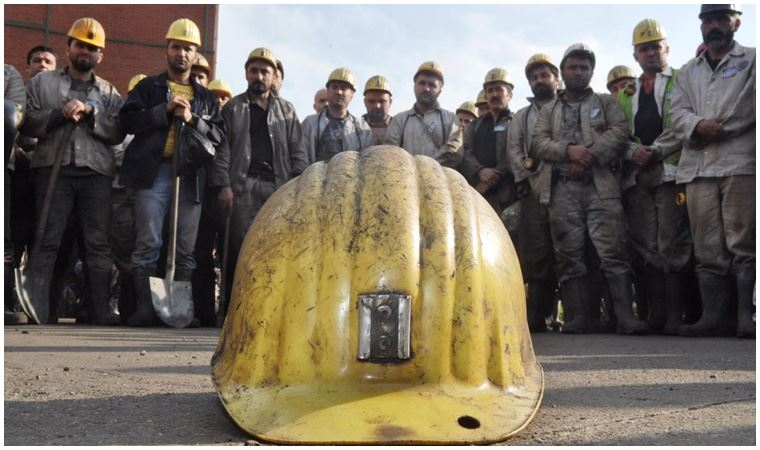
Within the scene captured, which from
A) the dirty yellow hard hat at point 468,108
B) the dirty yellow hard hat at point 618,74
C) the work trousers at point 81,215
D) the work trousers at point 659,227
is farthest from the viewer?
the dirty yellow hard hat at point 468,108

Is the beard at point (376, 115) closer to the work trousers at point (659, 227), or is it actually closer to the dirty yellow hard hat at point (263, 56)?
the dirty yellow hard hat at point (263, 56)

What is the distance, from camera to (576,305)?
6242 mm

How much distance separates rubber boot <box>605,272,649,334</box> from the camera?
19.2 feet

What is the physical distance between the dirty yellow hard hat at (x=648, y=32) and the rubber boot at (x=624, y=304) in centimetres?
211

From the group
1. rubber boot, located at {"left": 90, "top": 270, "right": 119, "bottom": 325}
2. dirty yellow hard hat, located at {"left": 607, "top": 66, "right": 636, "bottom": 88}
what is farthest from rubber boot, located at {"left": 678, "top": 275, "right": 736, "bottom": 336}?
rubber boot, located at {"left": 90, "top": 270, "right": 119, "bottom": 325}

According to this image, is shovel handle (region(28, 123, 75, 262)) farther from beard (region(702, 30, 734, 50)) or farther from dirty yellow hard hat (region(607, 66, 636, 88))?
dirty yellow hard hat (region(607, 66, 636, 88))

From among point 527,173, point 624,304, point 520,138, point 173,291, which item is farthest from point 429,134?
point 173,291

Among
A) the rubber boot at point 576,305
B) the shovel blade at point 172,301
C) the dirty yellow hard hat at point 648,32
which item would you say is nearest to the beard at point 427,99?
the dirty yellow hard hat at point 648,32

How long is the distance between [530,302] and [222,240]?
269cm

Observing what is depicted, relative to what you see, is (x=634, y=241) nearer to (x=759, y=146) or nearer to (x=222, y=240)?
(x=759, y=146)

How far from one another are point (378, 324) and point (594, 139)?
172 inches

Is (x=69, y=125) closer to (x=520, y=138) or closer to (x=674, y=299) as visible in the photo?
(x=520, y=138)

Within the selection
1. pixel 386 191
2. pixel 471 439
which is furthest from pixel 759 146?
pixel 471 439

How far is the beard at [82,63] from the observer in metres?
6.57
